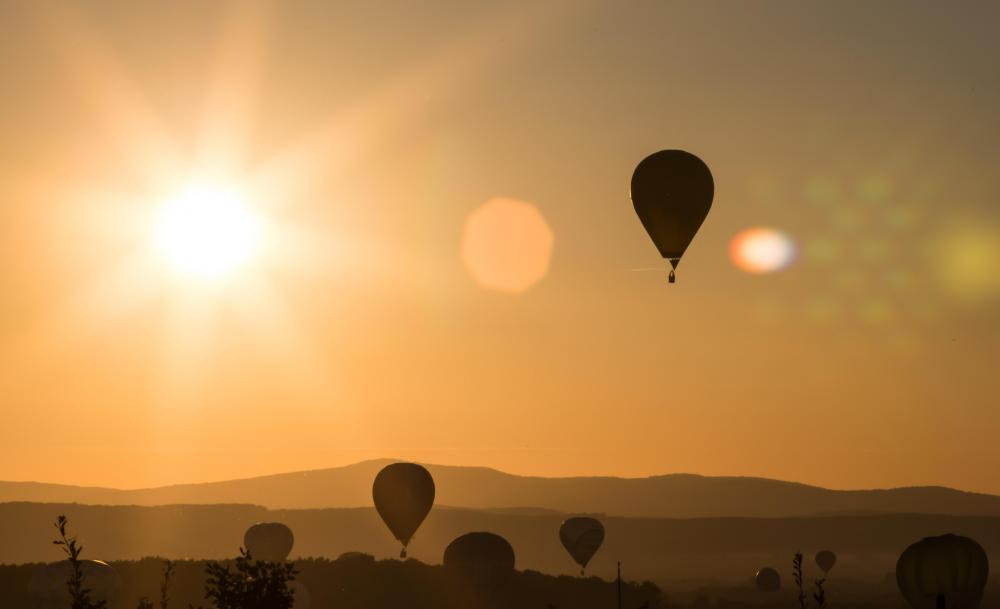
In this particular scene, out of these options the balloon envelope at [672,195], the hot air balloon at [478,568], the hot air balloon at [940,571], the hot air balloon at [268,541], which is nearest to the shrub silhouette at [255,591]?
the hot air balloon at [940,571]

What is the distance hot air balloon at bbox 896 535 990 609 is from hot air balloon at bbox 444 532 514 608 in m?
45.4

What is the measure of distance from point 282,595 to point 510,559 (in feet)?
242

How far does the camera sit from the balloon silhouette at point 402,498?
95.6 m

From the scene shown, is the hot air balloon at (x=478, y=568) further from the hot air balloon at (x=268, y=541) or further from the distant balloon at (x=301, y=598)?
the hot air balloon at (x=268, y=541)

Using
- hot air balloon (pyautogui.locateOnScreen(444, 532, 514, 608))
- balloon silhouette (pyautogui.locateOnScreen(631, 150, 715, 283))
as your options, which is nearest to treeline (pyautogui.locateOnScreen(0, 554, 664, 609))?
hot air balloon (pyautogui.locateOnScreen(444, 532, 514, 608))

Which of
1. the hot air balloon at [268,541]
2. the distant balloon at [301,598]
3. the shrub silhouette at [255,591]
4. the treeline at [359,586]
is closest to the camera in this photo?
the shrub silhouette at [255,591]

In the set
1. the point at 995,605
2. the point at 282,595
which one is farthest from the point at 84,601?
the point at 995,605

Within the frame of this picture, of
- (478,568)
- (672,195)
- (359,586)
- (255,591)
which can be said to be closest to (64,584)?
(359,586)

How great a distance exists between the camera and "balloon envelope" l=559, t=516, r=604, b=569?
5261 inches

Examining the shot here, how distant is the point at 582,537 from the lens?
442ft

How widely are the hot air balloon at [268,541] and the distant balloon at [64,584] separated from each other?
35.7 metres

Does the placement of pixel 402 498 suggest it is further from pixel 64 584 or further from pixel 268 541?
pixel 64 584

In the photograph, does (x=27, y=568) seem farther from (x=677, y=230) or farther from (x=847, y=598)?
(x=847, y=598)

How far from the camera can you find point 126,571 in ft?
312
